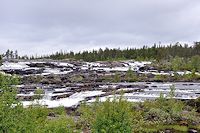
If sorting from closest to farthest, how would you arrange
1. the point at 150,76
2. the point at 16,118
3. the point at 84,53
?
the point at 16,118 < the point at 150,76 < the point at 84,53

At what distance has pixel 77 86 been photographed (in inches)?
2552

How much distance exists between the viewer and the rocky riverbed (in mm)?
49406

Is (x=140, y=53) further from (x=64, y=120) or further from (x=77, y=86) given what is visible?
(x=64, y=120)

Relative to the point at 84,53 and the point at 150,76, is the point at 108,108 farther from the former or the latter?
the point at 84,53

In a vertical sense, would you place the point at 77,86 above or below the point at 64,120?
below

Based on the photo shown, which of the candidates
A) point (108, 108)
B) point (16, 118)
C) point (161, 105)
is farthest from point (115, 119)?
point (161, 105)

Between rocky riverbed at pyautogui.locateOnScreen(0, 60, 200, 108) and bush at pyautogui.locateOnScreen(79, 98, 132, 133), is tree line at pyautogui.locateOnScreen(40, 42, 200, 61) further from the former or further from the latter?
bush at pyautogui.locateOnScreen(79, 98, 132, 133)

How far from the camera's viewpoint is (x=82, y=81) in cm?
7394

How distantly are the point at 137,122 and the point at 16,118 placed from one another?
680 inches

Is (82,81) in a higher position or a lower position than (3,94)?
lower

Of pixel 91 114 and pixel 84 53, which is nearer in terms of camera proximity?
pixel 91 114

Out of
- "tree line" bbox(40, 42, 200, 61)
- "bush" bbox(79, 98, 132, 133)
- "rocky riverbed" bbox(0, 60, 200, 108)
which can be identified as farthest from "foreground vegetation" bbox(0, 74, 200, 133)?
"tree line" bbox(40, 42, 200, 61)

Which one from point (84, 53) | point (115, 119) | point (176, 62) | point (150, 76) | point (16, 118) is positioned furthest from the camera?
point (84, 53)

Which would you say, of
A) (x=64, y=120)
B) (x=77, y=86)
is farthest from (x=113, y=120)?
(x=77, y=86)
